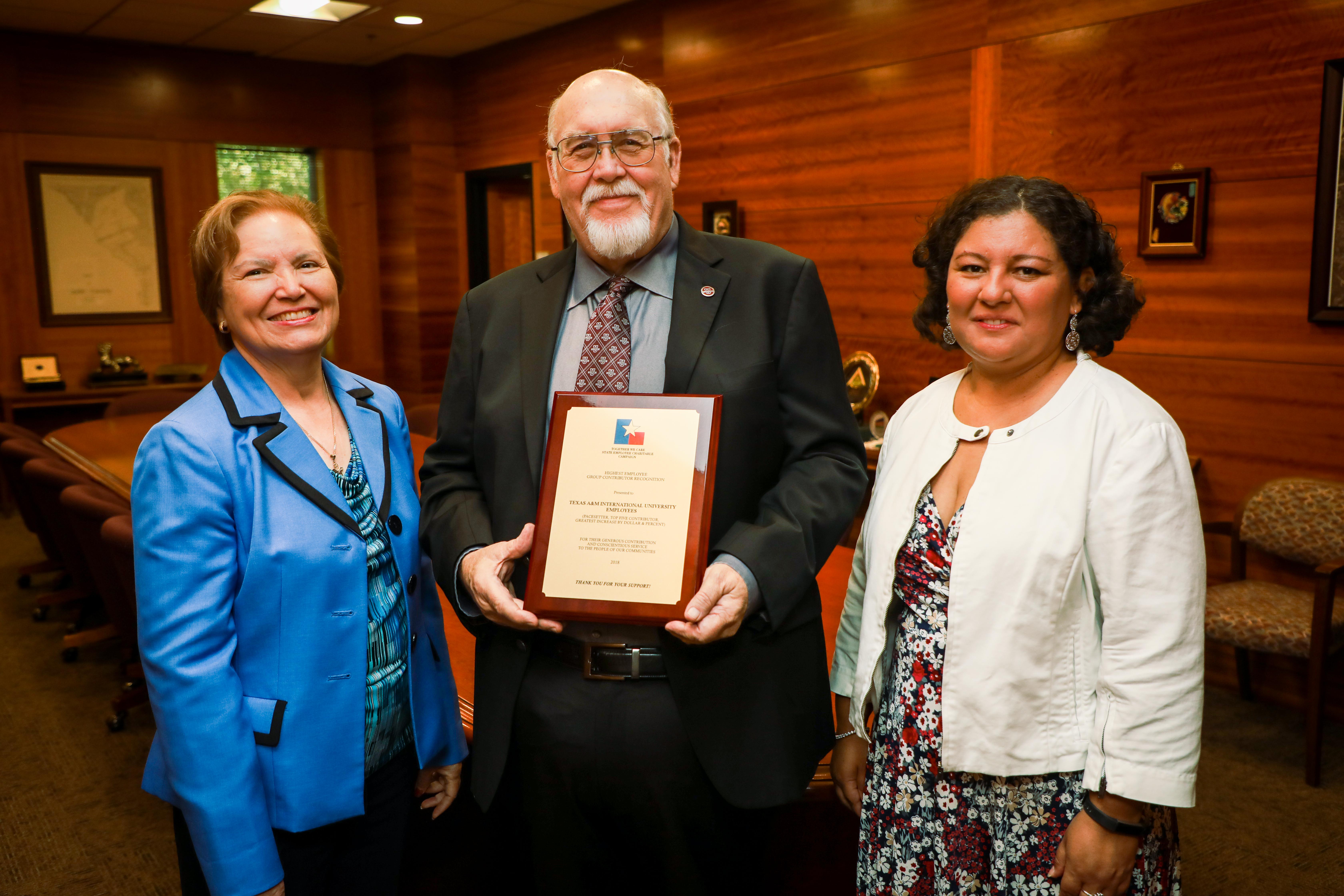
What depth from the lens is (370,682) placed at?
1.58 metres

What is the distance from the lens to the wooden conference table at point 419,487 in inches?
78.5

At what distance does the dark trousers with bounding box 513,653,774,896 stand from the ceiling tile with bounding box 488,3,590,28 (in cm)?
623

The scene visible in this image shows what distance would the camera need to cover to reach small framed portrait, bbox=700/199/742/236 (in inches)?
230

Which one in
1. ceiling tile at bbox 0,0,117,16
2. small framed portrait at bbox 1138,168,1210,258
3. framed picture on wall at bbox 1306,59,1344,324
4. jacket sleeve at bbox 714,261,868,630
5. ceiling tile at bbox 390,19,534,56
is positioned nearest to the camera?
jacket sleeve at bbox 714,261,868,630

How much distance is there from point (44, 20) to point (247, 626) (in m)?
7.49

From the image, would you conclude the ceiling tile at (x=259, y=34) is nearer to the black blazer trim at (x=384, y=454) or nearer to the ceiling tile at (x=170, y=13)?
the ceiling tile at (x=170, y=13)

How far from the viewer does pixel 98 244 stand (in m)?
7.71

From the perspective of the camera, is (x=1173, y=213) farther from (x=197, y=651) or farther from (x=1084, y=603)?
(x=197, y=651)

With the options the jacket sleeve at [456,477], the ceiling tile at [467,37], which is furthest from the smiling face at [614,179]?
the ceiling tile at [467,37]

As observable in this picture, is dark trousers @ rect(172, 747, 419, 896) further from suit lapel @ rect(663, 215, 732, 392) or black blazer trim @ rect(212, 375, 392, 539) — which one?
suit lapel @ rect(663, 215, 732, 392)

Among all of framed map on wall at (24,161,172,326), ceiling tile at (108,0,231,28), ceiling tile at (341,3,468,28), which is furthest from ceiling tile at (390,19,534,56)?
framed map on wall at (24,161,172,326)

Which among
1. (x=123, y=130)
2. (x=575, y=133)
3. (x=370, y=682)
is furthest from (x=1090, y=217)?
(x=123, y=130)

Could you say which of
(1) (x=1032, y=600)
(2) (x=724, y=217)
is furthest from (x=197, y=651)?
(2) (x=724, y=217)

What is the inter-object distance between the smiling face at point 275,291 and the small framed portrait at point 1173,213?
3450 millimetres
